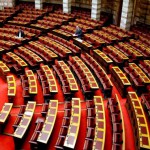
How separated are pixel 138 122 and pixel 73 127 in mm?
2367

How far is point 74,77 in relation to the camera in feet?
43.0

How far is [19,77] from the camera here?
1375cm

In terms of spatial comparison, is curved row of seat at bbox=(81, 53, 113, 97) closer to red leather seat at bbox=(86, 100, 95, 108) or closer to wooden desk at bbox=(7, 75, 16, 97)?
red leather seat at bbox=(86, 100, 95, 108)

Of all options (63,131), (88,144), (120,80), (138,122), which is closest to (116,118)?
(138,122)

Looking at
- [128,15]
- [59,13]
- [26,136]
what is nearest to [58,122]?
[26,136]

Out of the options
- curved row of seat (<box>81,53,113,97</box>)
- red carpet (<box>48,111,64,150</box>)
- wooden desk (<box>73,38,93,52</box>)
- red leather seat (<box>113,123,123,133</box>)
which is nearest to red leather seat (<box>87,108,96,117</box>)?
red leather seat (<box>113,123,123,133</box>)

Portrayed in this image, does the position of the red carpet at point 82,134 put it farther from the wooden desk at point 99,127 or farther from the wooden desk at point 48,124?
the wooden desk at point 48,124

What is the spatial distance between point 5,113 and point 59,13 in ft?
48.0

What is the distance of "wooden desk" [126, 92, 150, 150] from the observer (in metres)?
7.91

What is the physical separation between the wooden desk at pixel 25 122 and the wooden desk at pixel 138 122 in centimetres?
395

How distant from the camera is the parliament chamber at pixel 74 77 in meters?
8.70

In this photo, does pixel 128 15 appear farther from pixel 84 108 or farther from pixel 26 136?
pixel 26 136

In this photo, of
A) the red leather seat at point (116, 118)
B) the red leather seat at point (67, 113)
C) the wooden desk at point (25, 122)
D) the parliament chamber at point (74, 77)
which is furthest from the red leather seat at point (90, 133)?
the wooden desk at point (25, 122)

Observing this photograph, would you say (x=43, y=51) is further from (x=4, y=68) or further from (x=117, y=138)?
(x=117, y=138)
